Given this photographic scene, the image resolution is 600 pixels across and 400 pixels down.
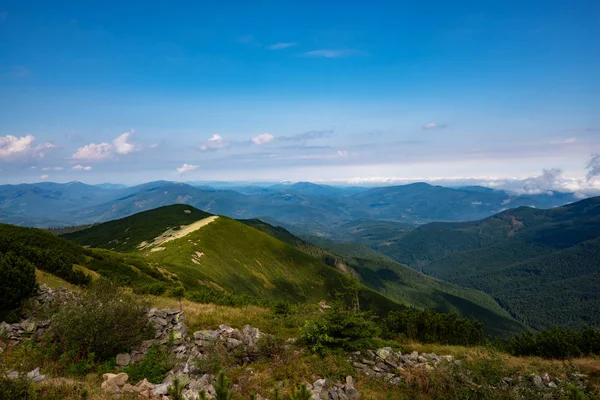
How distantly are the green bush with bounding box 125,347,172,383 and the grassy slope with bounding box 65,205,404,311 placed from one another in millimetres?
39397

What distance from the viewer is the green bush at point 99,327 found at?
14.3 m

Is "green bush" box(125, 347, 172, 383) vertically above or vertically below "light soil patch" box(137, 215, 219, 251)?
above

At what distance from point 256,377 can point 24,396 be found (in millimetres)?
8472

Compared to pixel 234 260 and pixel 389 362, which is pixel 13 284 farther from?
pixel 234 260

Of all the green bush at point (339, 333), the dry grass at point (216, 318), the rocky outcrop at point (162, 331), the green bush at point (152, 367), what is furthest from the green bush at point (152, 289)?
the green bush at point (339, 333)

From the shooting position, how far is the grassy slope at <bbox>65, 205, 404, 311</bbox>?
238 ft

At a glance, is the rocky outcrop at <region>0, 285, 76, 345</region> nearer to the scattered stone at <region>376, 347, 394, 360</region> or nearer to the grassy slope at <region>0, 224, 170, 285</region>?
the grassy slope at <region>0, 224, 170, 285</region>

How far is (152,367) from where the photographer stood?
576 inches

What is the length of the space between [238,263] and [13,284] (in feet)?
282

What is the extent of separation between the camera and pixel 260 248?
429 feet

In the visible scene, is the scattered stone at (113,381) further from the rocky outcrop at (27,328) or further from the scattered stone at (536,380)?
the scattered stone at (536,380)

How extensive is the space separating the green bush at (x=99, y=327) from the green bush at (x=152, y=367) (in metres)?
1.24

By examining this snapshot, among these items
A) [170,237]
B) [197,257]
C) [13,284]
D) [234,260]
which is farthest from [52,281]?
[170,237]

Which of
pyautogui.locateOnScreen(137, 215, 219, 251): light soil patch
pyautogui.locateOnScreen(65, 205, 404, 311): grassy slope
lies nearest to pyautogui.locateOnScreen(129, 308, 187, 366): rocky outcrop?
pyautogui.locateOnScreen(65, 205, 404, 311): grassy slope
